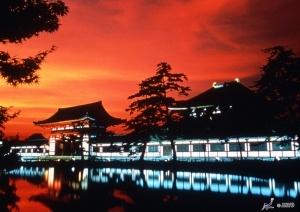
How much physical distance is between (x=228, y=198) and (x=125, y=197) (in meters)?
5.32

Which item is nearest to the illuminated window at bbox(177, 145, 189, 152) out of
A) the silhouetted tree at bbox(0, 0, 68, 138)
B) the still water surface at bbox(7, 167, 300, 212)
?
the still water surface at bbox(7, 167, 300, 212)

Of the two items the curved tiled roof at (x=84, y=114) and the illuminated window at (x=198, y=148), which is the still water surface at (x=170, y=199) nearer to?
the illuminated window at (x=198, y=148)

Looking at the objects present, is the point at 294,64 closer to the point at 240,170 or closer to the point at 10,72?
the point at 240,170

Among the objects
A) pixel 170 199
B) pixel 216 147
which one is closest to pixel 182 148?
pixel 216 147

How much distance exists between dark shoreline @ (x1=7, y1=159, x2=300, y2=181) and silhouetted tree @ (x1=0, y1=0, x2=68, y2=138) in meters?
19.4

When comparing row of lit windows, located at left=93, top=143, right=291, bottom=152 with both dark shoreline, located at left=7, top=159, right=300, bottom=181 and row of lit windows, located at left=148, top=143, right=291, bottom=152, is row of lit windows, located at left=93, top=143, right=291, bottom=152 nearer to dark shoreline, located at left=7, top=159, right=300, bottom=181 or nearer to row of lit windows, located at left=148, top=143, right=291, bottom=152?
row of lit windows, located at left=148, top=143, right=291, bottom=152

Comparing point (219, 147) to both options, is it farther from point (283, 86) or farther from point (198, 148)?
point (283, 86)

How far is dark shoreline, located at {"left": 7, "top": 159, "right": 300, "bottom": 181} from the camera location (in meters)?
23.2

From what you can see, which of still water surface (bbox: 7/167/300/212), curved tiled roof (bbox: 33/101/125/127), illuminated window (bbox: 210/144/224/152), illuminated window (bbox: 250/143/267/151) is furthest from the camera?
curved tiled roof (bbox: 33/101/125/127)

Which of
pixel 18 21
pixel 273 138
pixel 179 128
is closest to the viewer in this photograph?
pixel 18 21

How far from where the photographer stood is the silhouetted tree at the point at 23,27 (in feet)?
26.8

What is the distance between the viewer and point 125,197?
16172 mm

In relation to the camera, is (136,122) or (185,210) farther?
(136,122)

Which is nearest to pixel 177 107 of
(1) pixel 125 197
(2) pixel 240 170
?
(2) pixel 240 170
